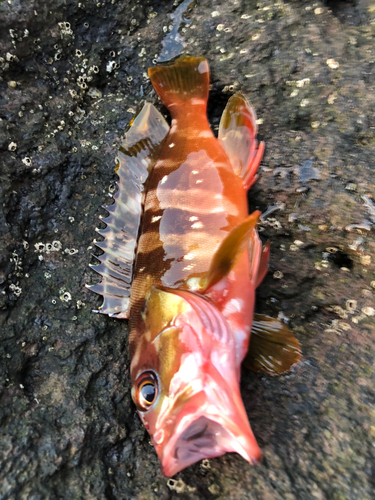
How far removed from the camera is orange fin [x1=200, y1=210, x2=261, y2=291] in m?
1.58

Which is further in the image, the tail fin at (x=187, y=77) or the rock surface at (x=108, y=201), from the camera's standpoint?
the tail fin at (x=187, y=77)

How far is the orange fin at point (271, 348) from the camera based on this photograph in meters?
1.83

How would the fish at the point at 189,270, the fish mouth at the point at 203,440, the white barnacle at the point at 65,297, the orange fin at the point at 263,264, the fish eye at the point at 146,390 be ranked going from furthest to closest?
the white barnacle at the point at 65,297 → the orange fin at the point at 263,264 → the fish eye at the point at 146,390 → the fish at the point at 189,270 → the fish mouth at the point at 203,440

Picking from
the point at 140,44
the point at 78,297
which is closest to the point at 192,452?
the point at 78,297

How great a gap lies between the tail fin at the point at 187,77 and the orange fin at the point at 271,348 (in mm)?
1502

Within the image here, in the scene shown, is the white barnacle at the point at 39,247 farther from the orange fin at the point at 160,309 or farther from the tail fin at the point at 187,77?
the tail fin at the point at 187,77

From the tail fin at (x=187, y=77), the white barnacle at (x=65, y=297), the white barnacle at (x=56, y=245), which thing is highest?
the tail fin at (x=187, y=77)

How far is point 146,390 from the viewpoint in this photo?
1.60m

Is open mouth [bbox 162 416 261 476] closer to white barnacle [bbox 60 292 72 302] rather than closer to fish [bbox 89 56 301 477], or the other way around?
fish [bbox 89 56 301 477]

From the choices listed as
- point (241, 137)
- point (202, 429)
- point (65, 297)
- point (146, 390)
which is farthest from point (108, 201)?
point (202, 429)

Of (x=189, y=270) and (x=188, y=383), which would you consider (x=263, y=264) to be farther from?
(x=188, y=383)

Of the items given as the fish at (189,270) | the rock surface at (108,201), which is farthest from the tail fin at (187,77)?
the rock surface at (108,201)

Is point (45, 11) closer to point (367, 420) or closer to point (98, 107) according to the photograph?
point (98, 107)

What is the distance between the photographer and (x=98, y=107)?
2547mm
